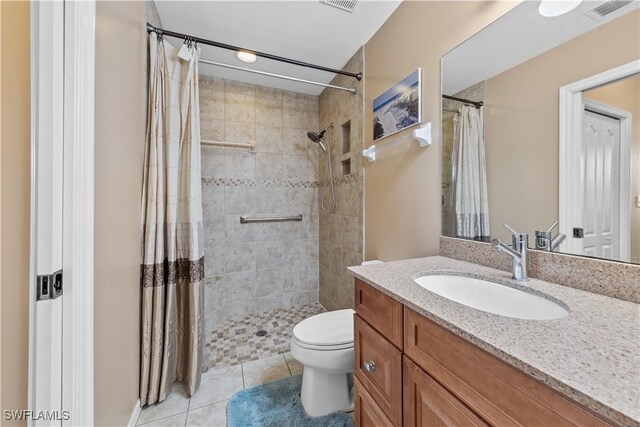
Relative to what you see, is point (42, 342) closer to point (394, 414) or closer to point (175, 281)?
point (175, 281)

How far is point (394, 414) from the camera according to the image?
0.74m

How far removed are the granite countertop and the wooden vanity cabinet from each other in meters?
0.04

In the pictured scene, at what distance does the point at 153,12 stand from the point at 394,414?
2.39 m

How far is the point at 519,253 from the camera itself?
850 millimetres

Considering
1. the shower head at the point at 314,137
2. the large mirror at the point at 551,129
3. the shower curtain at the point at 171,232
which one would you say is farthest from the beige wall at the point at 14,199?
the shower head at the point at 314,137

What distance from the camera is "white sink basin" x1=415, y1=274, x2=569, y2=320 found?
712 millimetres

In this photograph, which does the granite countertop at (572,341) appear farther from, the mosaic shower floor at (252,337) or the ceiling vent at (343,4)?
the ceiling vent at (343,4)

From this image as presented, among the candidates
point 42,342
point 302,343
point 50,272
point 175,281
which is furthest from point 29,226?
point 302,343

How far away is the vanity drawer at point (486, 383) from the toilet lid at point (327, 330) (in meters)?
0.64

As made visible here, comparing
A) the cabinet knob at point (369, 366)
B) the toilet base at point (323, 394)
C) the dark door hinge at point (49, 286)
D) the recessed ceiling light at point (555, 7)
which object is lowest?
the toilet base at point (323, 394)

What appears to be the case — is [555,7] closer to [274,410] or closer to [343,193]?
[343,193]

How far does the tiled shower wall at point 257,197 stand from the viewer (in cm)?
233

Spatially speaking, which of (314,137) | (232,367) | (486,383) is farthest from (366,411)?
(314,137)
